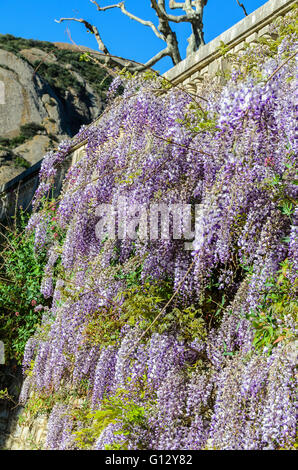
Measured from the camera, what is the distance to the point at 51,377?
18.6ft

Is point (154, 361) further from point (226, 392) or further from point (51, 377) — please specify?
point (51, 377)

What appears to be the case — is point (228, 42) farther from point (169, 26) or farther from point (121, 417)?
Result: point (169, 26)

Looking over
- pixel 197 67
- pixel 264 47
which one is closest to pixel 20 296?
pixel 197 67

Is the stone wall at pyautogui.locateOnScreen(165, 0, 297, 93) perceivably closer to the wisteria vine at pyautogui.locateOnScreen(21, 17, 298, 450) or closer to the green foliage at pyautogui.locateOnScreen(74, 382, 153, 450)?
the wisteria vine at pyautogui.locateOnScreen(21, 17, 298, 450)

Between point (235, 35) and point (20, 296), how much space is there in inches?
174

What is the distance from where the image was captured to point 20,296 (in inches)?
295

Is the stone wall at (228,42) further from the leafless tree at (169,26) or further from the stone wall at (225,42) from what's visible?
the leafless tree at (169,26)

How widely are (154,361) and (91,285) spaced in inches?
53.0

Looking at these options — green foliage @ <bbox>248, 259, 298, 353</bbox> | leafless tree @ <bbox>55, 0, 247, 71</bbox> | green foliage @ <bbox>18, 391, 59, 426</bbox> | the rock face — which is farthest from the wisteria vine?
the rock face

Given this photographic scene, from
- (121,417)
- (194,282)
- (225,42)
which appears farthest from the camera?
(225,42)

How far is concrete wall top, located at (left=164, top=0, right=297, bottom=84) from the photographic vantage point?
14.8 ft

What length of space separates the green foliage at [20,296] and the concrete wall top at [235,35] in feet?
10.5

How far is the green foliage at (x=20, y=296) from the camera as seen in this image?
7.30 metres
